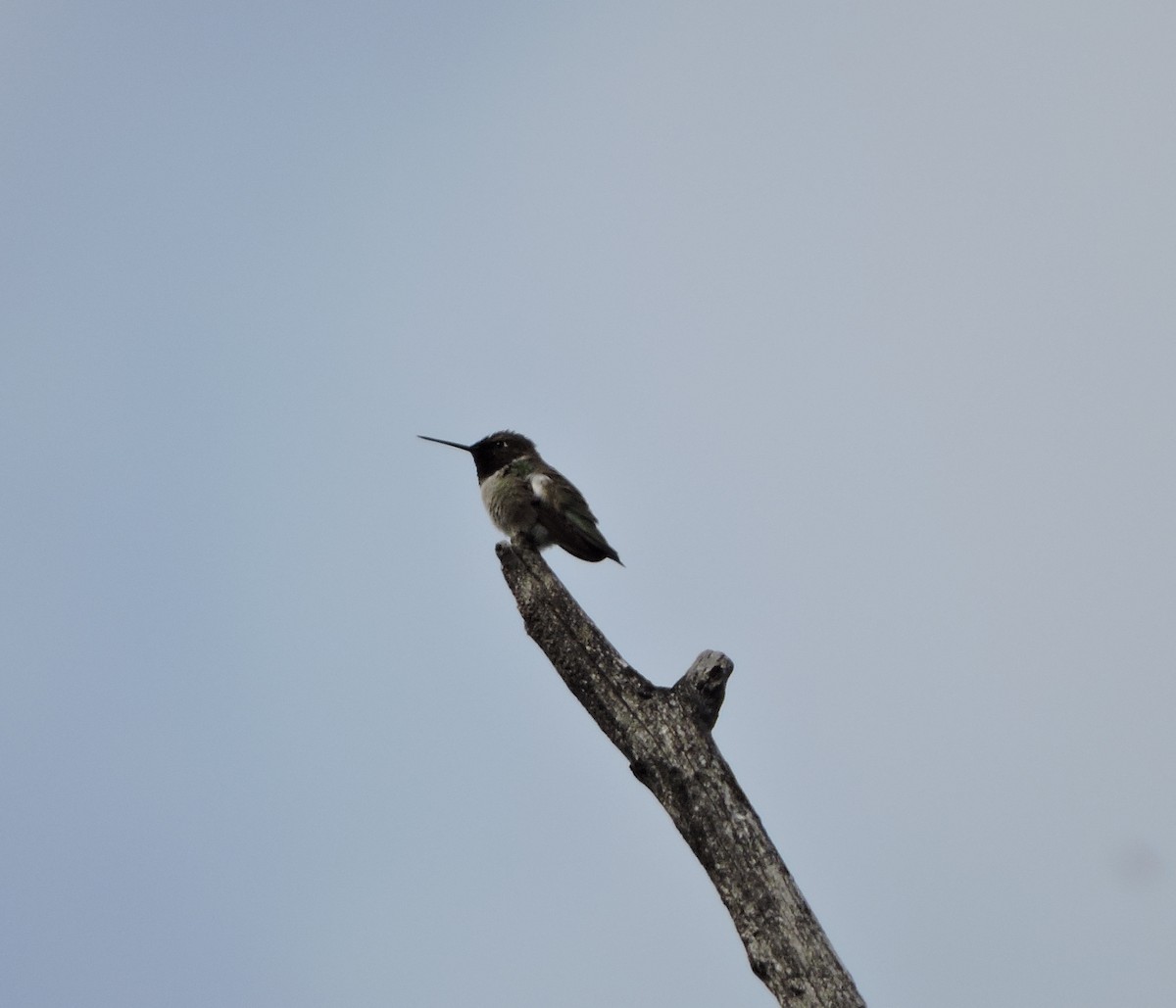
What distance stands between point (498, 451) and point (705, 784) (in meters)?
5.70

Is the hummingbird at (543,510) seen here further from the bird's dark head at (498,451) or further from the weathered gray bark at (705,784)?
the weathered gray bark at (705,784)

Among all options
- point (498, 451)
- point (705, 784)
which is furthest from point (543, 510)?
point (705, 784)

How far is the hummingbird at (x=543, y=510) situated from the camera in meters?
10.7

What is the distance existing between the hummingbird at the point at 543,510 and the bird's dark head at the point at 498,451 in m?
0.41

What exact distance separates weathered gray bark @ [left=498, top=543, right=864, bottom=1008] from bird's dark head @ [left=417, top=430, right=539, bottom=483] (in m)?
3.89

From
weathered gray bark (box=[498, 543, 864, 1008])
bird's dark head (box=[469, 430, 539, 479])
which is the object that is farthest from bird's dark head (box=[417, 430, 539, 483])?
weathered gray bark (box=[498, 543, 864, 1008])

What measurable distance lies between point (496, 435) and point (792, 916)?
658 centimetres

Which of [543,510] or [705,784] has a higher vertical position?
[543,510]

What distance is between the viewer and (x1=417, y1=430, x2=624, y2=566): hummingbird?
10703 millimetres

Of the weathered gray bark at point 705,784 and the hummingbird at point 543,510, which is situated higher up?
the hummingbird at point 543,510

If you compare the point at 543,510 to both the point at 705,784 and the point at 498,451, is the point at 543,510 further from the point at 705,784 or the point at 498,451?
the point at 705,784

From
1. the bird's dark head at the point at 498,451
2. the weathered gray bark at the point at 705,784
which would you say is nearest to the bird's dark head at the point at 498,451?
the bird's dark head at the point at 498,451

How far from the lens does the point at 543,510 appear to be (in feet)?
35.2

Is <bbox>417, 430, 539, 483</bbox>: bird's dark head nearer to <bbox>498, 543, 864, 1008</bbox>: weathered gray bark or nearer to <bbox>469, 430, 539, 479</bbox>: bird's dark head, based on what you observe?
<bbox>469, 430, 539, 479</bbox>: bird's dark head
